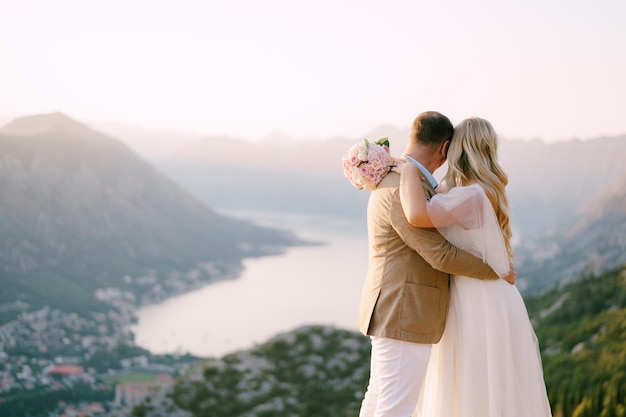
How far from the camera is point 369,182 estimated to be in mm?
2488

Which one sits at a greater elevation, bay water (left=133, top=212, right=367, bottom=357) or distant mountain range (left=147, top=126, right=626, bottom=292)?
distant mountain range (left=147, top=126, right=626, bottom=292)

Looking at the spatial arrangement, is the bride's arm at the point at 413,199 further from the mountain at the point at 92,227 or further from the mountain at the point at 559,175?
the mountain at the point at 92,227

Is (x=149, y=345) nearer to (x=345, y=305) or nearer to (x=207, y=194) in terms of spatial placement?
(x=345, y=305)

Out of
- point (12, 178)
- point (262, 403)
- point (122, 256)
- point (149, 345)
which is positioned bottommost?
point (149, 345)

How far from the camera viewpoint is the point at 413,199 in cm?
231

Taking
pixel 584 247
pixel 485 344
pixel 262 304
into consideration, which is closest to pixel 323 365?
pixel 485 344

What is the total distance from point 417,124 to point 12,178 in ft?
100

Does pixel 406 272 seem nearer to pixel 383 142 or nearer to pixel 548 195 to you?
pixel 383 142

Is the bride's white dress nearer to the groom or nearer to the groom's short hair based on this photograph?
the groom

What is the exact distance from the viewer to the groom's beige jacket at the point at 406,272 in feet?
7.74

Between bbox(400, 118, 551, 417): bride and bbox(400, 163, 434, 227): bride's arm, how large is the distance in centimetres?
6

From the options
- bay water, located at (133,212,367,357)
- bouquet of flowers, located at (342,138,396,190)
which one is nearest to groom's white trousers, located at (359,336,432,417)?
bouquet of flowers, located at (342,138,396,190)

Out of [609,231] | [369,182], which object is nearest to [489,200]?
[369,182]

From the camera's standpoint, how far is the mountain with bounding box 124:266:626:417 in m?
7.75
